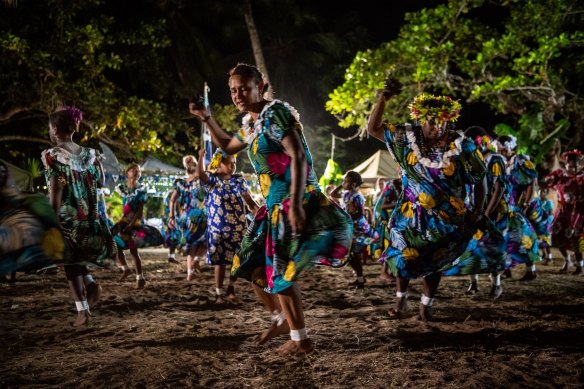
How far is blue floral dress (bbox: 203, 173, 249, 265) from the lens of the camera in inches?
241

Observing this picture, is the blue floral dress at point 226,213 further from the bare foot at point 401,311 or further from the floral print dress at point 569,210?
the floral print dress at point 569,210

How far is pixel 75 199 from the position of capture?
4770mm

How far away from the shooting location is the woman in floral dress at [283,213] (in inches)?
134

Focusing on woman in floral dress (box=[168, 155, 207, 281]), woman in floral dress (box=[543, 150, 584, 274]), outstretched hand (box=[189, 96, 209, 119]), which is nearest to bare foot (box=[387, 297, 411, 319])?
outstretched hand (box=[189, 96, 209, 119])

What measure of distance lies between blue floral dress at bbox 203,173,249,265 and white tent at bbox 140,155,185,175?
12335 millimetres

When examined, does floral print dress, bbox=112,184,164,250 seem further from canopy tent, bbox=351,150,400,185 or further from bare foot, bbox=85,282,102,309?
canopy tent, bbox=351,150,400,185

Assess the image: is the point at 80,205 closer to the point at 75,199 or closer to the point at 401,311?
the point at 75,199

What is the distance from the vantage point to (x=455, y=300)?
593 centimetres

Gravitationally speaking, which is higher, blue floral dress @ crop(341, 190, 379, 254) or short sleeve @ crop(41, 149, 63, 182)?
short sleeve @ crop(41, 149, 63, 182)

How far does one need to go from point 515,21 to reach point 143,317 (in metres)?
13.0

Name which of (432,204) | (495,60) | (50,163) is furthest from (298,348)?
(495,60)

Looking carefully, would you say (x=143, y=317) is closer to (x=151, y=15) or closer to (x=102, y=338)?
(x=102, y=338)

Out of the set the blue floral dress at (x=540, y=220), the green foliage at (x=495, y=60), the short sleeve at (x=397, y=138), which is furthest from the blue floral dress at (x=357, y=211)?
the green foliage at (x=495, y=60)

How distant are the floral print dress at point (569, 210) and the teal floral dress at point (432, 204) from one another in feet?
15.4
